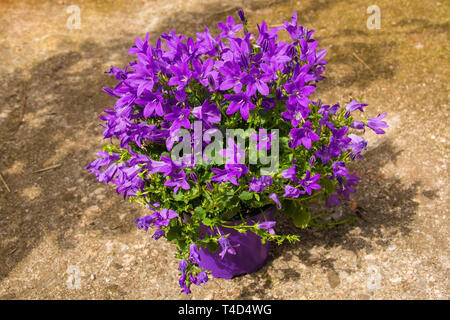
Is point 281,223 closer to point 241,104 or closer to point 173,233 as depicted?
point 173,233

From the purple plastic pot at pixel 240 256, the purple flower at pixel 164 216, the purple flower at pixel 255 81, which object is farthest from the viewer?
the purple plastic pot at pixel 240 256

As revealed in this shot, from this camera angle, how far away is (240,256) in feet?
9.76

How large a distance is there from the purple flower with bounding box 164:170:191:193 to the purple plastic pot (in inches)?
19.3

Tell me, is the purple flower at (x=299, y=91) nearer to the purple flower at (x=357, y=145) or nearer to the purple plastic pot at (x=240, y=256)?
the purple flower at (x=357, y=145)

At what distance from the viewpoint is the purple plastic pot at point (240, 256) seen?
9.16 ft

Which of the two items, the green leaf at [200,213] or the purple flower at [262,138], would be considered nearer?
the purple flower at [262,138]

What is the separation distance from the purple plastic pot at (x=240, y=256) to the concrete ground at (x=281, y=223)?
0.11 metres

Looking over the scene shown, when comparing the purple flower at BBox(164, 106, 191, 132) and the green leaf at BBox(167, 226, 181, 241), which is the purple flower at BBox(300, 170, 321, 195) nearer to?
the purple flower at BBox(164, 106, 191, 132)

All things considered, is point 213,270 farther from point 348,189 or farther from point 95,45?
point 95,45

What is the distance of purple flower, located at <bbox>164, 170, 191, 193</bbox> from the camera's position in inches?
91.9

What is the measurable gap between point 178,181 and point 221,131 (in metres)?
0.37

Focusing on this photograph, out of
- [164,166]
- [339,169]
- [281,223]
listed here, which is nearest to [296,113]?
[339,169]

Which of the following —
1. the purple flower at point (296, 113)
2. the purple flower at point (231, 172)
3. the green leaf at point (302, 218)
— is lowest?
the green leaf at point (302, 218)

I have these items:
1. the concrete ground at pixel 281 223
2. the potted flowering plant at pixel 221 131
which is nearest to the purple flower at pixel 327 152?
the potted flowering plant at pixel 221 131
